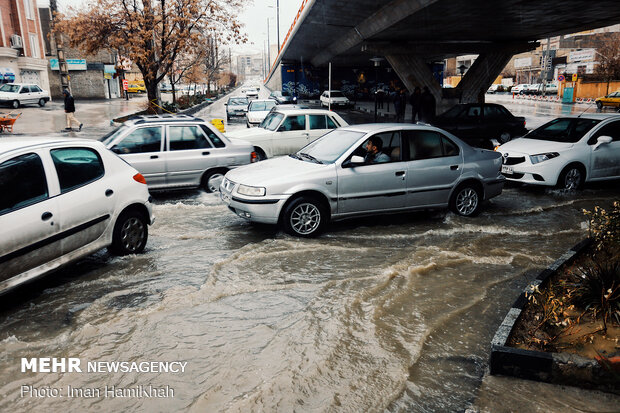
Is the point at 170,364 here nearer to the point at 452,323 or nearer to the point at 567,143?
the point at 452,323

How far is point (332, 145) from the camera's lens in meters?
8.11

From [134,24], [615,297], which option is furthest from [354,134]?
[134,24]

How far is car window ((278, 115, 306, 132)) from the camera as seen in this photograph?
13125 mm

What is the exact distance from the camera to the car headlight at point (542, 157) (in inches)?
413

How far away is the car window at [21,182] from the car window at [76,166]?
0.23 metres

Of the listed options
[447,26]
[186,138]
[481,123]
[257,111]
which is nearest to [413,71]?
[447,26]

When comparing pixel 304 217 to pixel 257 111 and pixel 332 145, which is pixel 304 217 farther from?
pixel 257 111

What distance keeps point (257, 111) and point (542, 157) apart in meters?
15.8

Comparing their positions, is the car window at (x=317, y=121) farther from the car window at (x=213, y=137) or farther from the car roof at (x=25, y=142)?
the car roof at (x=25, y=142)

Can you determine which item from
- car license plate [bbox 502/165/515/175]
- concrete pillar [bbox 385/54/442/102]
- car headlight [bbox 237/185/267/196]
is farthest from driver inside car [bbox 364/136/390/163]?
concrete pillar [bbox 385/54/442/102]

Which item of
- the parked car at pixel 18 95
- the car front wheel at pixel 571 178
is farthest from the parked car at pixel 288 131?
the parked car at pixel 18 95

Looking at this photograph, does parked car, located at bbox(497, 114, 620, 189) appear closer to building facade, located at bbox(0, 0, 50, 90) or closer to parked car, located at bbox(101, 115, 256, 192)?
parked car, located at bbox(101, 115, 256, 192)

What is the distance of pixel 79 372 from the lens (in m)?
4.00

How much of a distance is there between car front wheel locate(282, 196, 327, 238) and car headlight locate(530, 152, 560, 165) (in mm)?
5489
